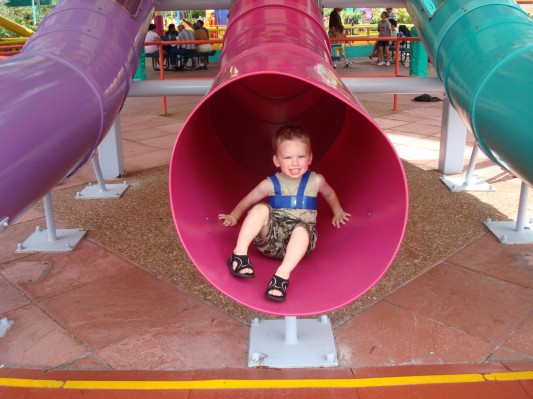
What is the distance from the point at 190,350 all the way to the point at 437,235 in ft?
7.56

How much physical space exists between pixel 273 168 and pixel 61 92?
1.67 m

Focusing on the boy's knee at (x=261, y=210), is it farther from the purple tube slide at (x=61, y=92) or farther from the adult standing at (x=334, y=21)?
the adult standing at (x=334, y=21)

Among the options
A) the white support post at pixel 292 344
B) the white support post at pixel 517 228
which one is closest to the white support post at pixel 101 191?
the white support post at pixel 292 344

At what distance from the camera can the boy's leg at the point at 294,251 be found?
2.46 metres

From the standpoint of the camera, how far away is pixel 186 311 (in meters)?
3.22

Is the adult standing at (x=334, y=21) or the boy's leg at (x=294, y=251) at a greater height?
the adult standing at (x=334, y=21)

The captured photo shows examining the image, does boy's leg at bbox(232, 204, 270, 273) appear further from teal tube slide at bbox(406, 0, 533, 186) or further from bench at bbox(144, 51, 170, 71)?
bench at bbox(144, 51, 170, 71)

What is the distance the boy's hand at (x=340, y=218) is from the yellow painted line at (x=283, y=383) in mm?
793

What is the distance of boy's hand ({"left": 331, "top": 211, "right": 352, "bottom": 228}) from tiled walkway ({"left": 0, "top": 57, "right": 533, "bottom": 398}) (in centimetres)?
62

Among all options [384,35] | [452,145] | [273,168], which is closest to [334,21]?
[384,35]

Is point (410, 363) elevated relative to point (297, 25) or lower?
lower

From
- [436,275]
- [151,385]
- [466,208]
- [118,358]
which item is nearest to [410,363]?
[436,275]

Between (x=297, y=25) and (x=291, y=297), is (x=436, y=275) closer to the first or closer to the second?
(x=291, y=297)

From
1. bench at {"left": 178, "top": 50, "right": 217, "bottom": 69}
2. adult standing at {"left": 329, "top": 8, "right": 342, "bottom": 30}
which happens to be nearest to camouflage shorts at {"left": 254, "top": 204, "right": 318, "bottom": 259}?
adult standing at {"left": 329, "top": 8, "right": 342, "bottom": 30}
